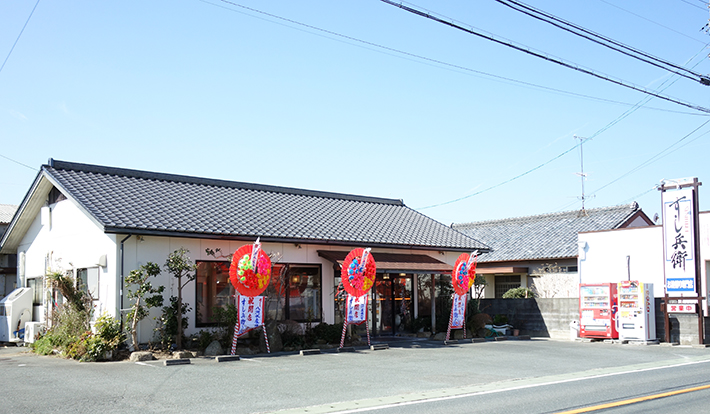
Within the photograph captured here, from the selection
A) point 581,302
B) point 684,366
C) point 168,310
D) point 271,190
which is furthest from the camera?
point 271,190

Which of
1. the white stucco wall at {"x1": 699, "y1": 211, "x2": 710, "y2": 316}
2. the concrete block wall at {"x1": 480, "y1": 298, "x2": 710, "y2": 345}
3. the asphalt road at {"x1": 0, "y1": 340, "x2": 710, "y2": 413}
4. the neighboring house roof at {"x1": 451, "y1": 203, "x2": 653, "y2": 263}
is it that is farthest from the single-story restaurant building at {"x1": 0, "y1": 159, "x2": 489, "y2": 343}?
the white stucco wall at {"x1": 699, "y1": 211, "x2": 710, "y2": 316}

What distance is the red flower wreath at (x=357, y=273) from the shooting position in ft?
52.2

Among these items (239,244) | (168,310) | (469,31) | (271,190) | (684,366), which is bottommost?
(684,366)

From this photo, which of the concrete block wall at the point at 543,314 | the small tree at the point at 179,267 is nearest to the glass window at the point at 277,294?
the small tree at the point at 179,267

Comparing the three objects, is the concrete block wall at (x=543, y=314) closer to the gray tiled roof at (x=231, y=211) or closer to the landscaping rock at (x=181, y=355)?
the gray tiled roof at (x=231, y=211)

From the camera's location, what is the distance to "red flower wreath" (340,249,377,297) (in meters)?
15.9

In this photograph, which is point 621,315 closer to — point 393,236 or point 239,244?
point 393,236

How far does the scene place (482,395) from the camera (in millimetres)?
9227

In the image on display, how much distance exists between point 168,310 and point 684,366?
451 inches

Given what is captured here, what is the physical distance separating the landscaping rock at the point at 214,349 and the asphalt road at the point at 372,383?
0.67 m

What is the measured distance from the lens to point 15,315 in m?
18.3

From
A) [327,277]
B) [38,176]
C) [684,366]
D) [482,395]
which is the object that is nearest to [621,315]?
[684,366]

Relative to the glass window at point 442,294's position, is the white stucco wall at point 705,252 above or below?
above

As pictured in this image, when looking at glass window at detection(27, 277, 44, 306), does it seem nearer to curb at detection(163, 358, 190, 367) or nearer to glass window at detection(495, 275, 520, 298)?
curb at detection(163, 358, 190, 367)
